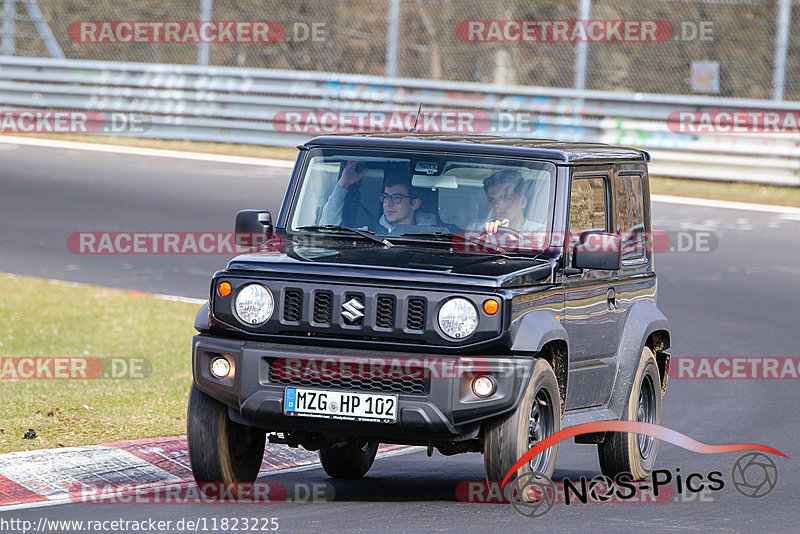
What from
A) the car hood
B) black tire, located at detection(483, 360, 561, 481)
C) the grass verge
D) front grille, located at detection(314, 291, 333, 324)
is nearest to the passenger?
the car hood

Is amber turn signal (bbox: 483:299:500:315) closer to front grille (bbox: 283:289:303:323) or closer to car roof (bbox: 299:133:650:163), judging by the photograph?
front grille (bbox: 283:289:303:323)

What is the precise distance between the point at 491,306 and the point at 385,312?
53cm

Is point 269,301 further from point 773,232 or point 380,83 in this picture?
point 380,83

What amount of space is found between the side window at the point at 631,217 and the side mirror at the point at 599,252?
1028 mm

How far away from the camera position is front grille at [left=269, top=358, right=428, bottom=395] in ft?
21.2

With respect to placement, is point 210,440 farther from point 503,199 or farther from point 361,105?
point 361,105

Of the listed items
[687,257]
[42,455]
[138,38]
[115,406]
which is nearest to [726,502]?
[42,455]

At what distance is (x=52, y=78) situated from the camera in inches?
866

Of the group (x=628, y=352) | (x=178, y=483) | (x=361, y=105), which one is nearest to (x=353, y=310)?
(x=178, y=483)

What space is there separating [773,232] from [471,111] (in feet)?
17.2

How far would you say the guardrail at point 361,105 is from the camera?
1930 centimetres

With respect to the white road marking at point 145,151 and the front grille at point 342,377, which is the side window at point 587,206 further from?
the white road marking at point 145,151

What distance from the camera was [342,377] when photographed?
21.5ft

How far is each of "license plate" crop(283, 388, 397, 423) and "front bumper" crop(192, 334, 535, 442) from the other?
0.03 meters
